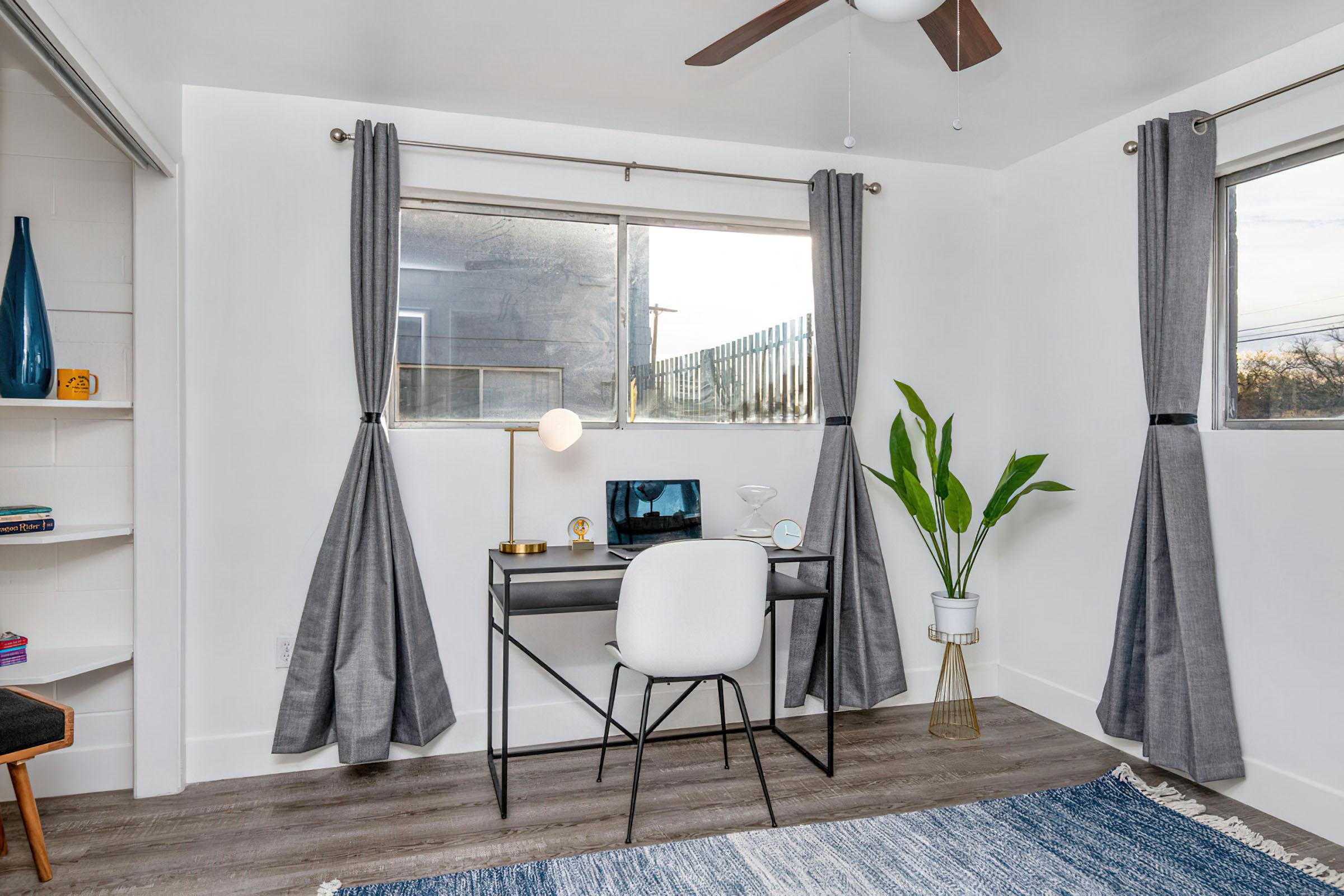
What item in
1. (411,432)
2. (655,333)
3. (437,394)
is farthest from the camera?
(655,333)

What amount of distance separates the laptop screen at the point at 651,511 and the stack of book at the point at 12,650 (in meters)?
1.92

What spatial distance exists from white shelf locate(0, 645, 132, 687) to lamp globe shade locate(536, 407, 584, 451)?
1.53m

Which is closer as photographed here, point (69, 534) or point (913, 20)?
point (913, 20)

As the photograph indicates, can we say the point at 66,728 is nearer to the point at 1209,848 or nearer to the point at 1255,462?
the point at 1209,848

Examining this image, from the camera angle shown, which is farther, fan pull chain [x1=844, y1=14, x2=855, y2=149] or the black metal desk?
the black metal desk

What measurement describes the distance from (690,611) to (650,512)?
850 millimetres

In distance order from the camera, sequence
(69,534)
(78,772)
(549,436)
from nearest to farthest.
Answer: (69,534) < (78,772) < (549,436)

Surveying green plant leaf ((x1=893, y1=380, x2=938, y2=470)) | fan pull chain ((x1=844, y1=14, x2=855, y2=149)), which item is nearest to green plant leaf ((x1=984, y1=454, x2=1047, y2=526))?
green plant leaf ((x1=893, y1=380, x2=938, y2=470))

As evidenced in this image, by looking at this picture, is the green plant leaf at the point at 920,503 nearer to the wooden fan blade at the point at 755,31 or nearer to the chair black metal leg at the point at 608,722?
the chair black metal leg at the point at 608,722

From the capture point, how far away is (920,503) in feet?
10.4

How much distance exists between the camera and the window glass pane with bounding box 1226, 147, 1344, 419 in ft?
7.98

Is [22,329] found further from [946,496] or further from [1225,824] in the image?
[1225,824]

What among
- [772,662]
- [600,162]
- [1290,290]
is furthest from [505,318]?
[1290,290]

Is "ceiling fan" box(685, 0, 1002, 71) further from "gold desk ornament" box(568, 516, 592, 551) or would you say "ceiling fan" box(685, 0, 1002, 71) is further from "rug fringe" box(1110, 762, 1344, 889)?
"rug fringe" box(1110, 762, 1344, 889)
